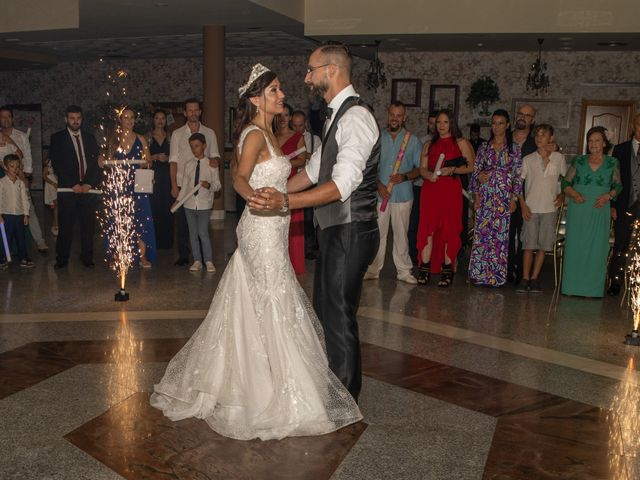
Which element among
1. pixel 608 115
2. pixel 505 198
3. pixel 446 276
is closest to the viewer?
pixel 505 198

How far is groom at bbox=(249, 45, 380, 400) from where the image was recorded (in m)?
3.12

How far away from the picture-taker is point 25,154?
8.20 m

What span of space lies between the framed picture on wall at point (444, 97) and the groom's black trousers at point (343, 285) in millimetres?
10230

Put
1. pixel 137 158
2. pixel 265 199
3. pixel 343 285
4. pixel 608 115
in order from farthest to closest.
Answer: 1. pixel 608 115
2. pixel 137 158
3. pixel 343 285
4. pixel 265 199

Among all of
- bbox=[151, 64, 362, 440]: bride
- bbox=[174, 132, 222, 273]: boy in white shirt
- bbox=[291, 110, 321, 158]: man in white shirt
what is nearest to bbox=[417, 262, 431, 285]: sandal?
bbox=[291, 110, 321, 158]: man in white shirt

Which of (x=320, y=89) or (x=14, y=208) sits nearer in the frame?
(x=320, y=89)

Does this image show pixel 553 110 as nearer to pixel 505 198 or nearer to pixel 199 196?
pixel 505 198

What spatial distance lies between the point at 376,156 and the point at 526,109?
411 cm

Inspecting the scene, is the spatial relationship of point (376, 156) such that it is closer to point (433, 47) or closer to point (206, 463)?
point (206, 463)

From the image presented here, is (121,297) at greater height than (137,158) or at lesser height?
lesser

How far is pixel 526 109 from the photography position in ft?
22.7

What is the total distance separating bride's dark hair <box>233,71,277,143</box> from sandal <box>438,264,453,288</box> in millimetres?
3747

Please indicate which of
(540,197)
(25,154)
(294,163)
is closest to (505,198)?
(540,197)

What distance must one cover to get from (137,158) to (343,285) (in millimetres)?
4751
